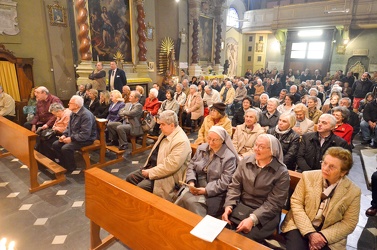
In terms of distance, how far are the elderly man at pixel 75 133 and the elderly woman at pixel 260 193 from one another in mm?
2780

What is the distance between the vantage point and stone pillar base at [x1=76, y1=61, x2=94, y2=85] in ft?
25.0

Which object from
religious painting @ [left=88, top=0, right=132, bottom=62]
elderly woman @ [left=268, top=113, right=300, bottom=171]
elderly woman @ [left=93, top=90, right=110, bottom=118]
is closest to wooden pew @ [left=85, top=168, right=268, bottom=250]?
elderly woman @ [left=268, top=113, right=300, bottom=171]

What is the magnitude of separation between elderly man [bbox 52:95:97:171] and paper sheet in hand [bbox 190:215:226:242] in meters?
3.05

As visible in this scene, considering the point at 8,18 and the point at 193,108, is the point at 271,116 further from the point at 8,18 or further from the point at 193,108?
the point at 8,18

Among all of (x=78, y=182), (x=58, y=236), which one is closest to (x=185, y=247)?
(x=58, y=236)

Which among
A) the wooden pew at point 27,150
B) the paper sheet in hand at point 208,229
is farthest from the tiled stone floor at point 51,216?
the paper sheet in hand at point 208,229

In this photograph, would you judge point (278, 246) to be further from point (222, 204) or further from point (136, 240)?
point (136, 240)

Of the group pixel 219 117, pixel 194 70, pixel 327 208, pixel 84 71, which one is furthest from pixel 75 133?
pixel 194 70

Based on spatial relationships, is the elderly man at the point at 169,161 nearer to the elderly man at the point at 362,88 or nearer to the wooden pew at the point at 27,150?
the wooden pew at the point at 27,150

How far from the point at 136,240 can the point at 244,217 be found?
92cm

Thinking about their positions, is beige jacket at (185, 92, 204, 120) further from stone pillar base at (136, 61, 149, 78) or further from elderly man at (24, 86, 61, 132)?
stone pillar base at (136, 61, 149, 78)

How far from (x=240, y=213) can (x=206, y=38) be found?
12618 mm

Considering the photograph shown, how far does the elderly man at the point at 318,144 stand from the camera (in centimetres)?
285

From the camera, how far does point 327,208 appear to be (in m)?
1.89
